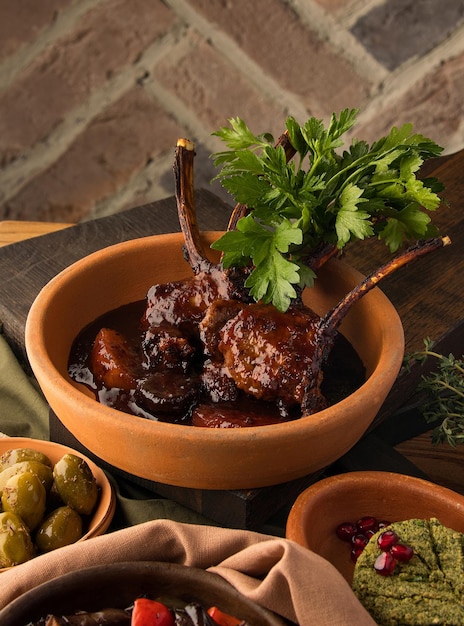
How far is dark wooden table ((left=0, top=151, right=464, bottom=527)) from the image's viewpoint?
1533 millimetres

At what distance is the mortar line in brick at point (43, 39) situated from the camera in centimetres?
353

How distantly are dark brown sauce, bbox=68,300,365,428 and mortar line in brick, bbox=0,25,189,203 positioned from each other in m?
2.12

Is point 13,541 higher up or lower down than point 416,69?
lower down

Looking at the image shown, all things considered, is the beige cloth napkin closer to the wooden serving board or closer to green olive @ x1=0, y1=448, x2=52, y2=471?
green olive @ x1=0, y1=448, x2=52, y2=471

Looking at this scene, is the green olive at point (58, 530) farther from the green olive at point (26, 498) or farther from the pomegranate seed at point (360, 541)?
the pomegranate seed at point (360, 541)

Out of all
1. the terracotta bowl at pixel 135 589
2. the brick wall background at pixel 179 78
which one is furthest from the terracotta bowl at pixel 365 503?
the brick wall background at pixel 179 78

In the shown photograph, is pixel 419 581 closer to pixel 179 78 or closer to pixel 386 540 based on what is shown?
pixel 386 540

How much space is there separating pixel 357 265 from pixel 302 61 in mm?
1860

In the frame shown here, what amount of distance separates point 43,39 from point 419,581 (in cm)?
294

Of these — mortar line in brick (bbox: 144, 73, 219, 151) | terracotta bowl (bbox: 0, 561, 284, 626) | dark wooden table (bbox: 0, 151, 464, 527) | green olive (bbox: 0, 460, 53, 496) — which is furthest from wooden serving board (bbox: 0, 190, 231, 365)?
mortar line in brick (bbox: 144, 73, 219, 151)

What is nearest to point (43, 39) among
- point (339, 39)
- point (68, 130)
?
point (68, 130)

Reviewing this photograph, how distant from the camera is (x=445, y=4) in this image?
3.57 metres

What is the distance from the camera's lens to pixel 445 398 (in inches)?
66.6

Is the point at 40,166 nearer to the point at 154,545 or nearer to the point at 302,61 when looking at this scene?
the point at 302,61
